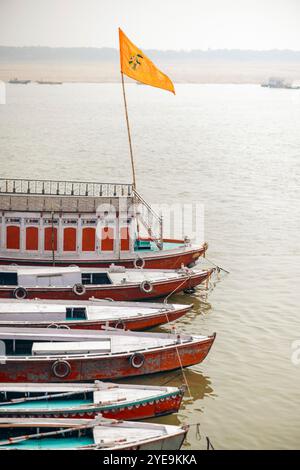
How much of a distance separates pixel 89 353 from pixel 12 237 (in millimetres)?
11406

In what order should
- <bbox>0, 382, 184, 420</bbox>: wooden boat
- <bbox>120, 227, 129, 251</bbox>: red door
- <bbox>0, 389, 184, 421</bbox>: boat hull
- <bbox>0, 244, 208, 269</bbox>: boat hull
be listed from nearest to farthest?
1. <bbox>0, 389, 184, 421</bbox>: boat hull
2. <bbox>0, 382, 184, 420</bbox>: wooden boat
3. <bbox>0, 244, 208, 269</bbox>: boat hull
4. <bbox>120, 227, 129, 251</bbox>: red door

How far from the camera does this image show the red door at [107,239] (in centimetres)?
3688

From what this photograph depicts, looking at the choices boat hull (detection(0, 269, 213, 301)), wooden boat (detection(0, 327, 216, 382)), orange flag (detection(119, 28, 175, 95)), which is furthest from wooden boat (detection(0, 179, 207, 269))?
wooden boat (detection(0, 327, 216, 382))

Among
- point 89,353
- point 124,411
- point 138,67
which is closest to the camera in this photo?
point 124,411

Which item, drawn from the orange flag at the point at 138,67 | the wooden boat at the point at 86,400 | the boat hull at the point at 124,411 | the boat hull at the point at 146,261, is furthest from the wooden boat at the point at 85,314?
the orange flag at the point at 138,67

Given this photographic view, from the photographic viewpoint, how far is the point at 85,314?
30.1 meters

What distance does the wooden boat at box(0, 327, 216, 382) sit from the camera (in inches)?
1030

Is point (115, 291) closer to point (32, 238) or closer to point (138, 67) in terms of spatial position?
point (32, 238)

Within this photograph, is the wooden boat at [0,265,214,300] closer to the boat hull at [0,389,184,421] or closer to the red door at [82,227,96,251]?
the red door at [82,227,96,251]

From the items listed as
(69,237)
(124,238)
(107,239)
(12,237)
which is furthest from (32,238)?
(124,238)

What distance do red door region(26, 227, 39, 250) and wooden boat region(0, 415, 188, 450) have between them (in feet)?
49.2

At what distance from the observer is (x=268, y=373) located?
3019 cm

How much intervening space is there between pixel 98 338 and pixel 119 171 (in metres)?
52.1
